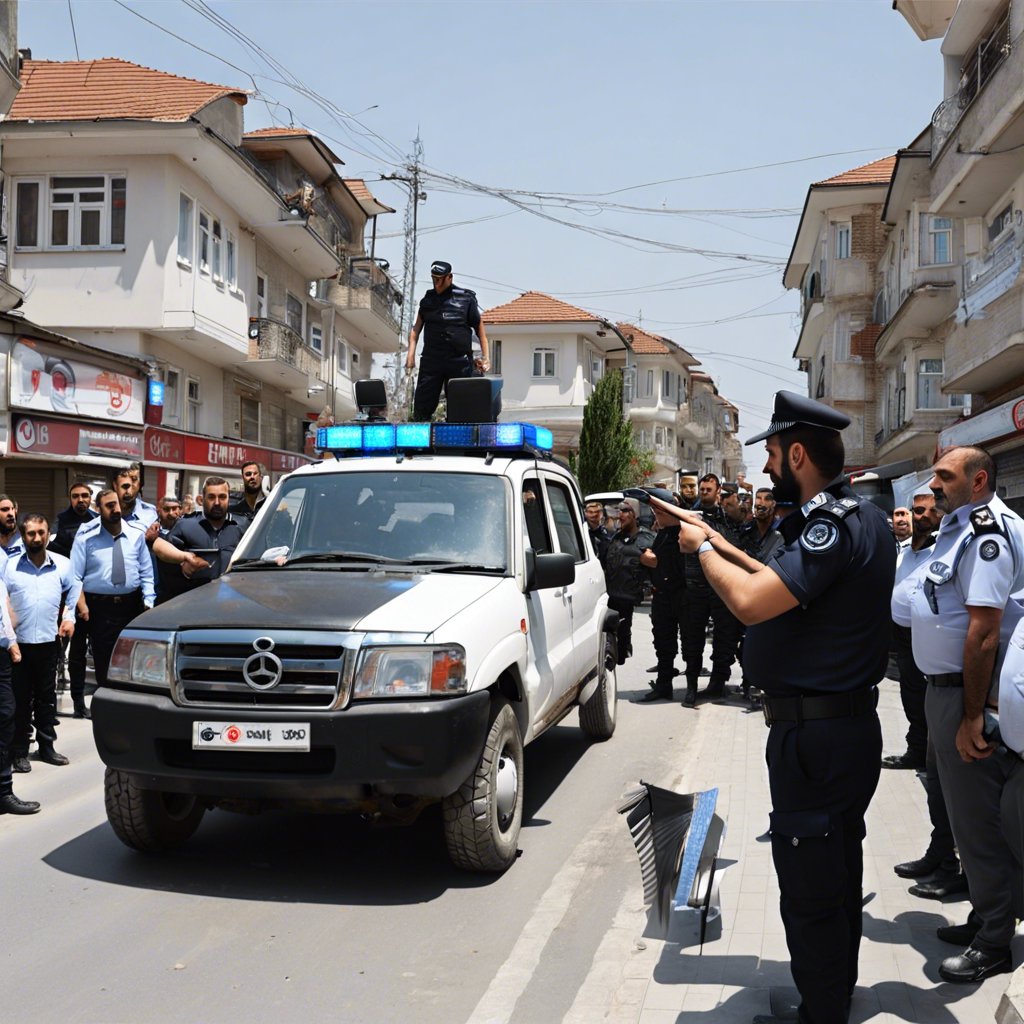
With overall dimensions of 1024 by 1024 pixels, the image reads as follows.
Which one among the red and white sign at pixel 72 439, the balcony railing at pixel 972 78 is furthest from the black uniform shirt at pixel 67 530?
the balcony railing at pixel 972 78

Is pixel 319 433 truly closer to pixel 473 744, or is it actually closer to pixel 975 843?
pixel 473 744

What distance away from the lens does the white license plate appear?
17.1 ft

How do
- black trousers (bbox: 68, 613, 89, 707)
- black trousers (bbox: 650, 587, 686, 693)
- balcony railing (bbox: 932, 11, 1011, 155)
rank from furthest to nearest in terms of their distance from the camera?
balcony railing (bbox: 932, 11, 1011, 155) → black trousers (bbox: 650, 587, 686, 693) → black trousers (bbox: 68, 613, 89, 707)

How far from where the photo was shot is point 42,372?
17953mm

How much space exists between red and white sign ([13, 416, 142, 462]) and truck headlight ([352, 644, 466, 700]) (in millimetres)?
14005

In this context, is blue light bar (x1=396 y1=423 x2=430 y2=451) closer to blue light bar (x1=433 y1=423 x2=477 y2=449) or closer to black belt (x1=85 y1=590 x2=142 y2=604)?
blue light bar (x1=433 y1=423 x2=477 y2=449)

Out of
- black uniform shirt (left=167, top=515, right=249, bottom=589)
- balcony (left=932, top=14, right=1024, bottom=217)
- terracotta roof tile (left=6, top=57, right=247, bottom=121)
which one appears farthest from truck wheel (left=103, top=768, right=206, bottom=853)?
terracotta roof tile (left=6, top=57, right=247, bottom=121)

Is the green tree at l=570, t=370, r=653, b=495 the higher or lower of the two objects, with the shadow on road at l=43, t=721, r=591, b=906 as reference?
higher

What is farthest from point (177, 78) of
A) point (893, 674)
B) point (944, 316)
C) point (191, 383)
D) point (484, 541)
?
point (484, 541)

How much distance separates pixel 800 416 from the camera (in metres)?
3.74

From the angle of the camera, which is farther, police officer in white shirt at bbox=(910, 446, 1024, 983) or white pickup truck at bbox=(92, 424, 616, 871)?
white pickup truck at bbox=(92, 424, 616, 871)

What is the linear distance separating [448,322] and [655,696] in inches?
183

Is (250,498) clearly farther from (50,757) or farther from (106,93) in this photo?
(106,93)

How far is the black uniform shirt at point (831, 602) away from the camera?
3.59 m
